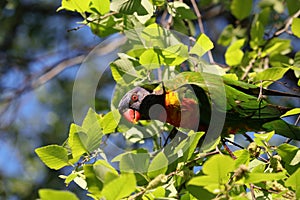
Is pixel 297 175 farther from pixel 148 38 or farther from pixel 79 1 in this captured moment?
pixel 79 1

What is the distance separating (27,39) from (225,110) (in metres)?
2.46

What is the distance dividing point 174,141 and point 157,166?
37cm

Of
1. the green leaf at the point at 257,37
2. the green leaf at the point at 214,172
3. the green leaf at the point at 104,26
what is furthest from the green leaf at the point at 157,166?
the green leaf at the point at 257,37

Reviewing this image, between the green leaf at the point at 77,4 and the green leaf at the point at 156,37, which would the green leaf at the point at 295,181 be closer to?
the green leaf at the point at 156,37

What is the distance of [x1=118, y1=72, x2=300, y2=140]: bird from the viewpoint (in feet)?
5.53

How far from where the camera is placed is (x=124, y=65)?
163cm

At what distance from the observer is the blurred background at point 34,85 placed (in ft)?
11.2

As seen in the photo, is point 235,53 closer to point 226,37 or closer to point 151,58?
point 226,37

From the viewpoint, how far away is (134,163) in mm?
1240

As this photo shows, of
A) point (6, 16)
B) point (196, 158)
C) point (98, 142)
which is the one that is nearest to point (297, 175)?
point (196, 158)

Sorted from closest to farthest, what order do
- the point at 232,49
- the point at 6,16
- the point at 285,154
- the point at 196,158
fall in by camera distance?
the point at 285,154, the point at 196,158, the point at 232,49, the point at 6,16

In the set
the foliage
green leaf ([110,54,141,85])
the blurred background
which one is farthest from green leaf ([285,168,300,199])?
the blurred background

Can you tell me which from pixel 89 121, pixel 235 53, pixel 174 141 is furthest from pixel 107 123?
pixel 235 53

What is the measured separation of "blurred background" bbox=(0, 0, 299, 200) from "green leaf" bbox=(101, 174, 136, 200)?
7.66 feet
